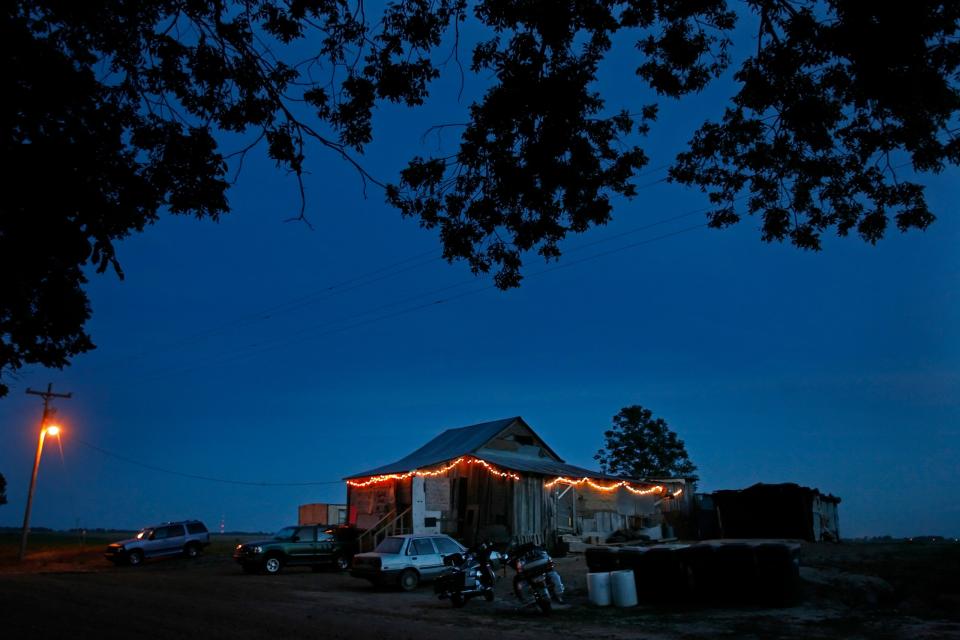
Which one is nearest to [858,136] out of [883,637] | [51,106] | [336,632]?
[883,637]

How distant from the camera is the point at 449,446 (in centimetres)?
3450

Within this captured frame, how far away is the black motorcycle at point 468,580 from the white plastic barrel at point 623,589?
3073 mm

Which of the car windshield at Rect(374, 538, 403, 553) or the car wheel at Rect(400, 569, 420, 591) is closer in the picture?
the car wheel at Rect(400, 569, 420, 591)

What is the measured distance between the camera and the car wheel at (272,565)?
24797 millimetres

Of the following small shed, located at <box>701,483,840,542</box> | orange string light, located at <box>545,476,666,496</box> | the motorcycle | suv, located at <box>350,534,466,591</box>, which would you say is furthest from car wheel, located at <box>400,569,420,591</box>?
small shed, located at <box>701,483,840,542</box>

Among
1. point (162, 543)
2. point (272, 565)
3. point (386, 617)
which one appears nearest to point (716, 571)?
point (386, 617)

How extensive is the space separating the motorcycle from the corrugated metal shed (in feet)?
42.9

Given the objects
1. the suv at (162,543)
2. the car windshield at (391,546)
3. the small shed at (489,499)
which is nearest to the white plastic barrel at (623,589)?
the car windshield at (391,546)

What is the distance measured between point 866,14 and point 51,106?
897 centimetres

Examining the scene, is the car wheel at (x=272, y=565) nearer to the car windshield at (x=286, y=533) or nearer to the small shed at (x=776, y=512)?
the car windshield at (x=286, y=533)

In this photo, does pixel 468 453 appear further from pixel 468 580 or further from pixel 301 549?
pixel 468 580

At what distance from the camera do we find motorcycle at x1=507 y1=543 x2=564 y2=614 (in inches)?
544

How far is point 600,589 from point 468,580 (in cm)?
319

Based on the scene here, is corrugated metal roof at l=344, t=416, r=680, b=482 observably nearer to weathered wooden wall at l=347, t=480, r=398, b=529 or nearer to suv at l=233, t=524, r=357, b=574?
weathered wooden wall at l=347, t=480, r=398, b=529
